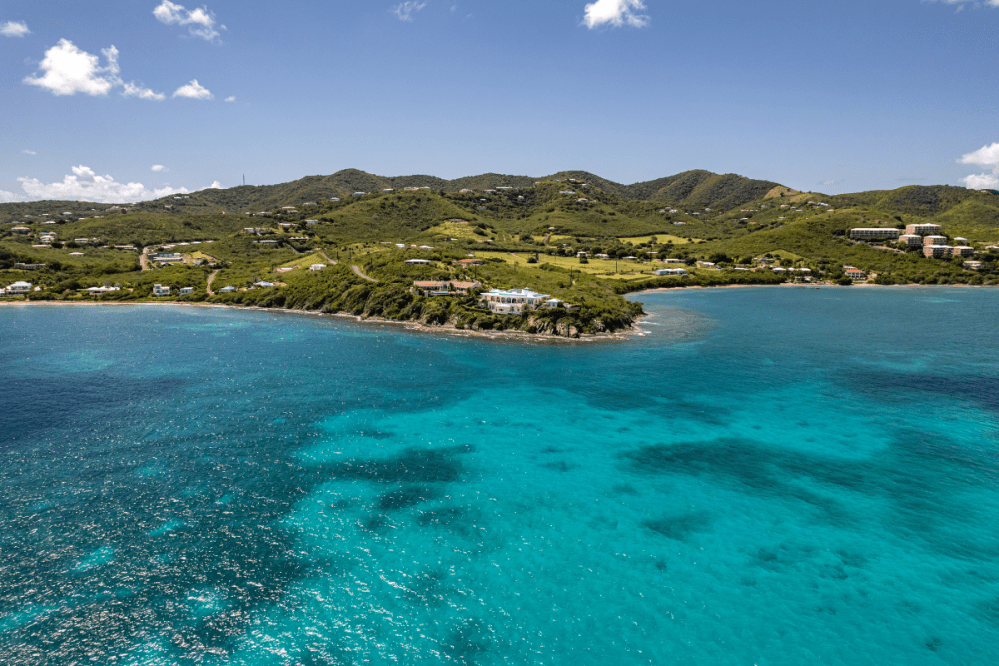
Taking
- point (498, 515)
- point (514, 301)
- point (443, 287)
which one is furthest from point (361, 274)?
point (498, 515)

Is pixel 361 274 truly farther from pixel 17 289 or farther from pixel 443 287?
pixel 17 289

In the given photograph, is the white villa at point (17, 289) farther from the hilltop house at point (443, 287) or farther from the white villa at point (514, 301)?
the white villa at point (514, 301)

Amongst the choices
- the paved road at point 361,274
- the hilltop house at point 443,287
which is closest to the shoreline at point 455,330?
the hilltop house at point 443,287

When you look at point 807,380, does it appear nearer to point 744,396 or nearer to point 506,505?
point 744,396

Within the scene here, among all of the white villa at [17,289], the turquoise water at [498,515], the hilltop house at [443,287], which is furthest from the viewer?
the white villa at [17,289]

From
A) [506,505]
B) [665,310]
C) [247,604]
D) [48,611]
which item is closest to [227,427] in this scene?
[48,611]

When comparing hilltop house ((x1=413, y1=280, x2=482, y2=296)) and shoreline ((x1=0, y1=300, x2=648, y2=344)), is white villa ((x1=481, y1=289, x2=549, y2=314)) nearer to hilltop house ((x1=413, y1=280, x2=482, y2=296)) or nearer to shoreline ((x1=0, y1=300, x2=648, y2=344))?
shoreline ((x1=0, y1=300, x2=648, y2=344))

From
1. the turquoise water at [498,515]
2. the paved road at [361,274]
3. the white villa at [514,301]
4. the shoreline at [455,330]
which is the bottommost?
the turquoise water at [498,515]
